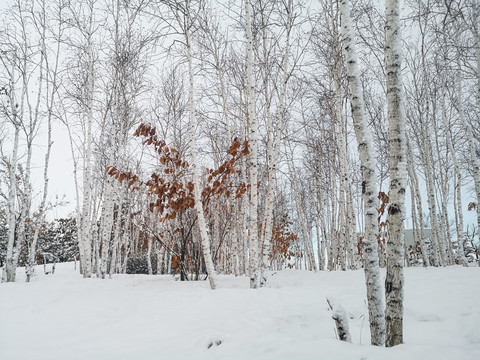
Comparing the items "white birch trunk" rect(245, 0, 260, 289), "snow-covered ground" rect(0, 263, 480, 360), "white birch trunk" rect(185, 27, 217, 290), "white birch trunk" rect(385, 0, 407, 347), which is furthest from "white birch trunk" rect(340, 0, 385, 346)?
"white birch trunk" rect(185, 27, 217, 290)

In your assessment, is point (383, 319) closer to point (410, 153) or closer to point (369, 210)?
point (369, 210)

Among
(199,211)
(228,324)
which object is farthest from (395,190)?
(199,211)

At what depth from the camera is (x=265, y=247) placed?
236 inches

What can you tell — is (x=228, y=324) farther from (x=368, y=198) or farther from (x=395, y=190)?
(x=395, y=190)

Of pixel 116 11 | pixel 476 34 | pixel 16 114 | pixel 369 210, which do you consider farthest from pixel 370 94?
pixel 16 114

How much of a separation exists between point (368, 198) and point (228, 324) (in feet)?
7.22

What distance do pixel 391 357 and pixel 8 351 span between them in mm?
3744

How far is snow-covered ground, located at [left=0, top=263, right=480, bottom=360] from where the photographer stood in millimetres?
2451

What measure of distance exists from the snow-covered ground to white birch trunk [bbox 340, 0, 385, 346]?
0.26 metres

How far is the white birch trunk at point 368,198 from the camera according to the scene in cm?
239

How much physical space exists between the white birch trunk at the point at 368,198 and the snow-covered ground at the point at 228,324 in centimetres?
26

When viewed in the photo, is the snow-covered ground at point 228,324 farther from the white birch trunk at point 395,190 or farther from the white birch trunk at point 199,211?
the white birch trunk at point 199,211

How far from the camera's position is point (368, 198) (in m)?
2.56

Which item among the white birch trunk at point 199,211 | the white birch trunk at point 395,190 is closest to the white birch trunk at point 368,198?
the white birch trunk at point 395,190
